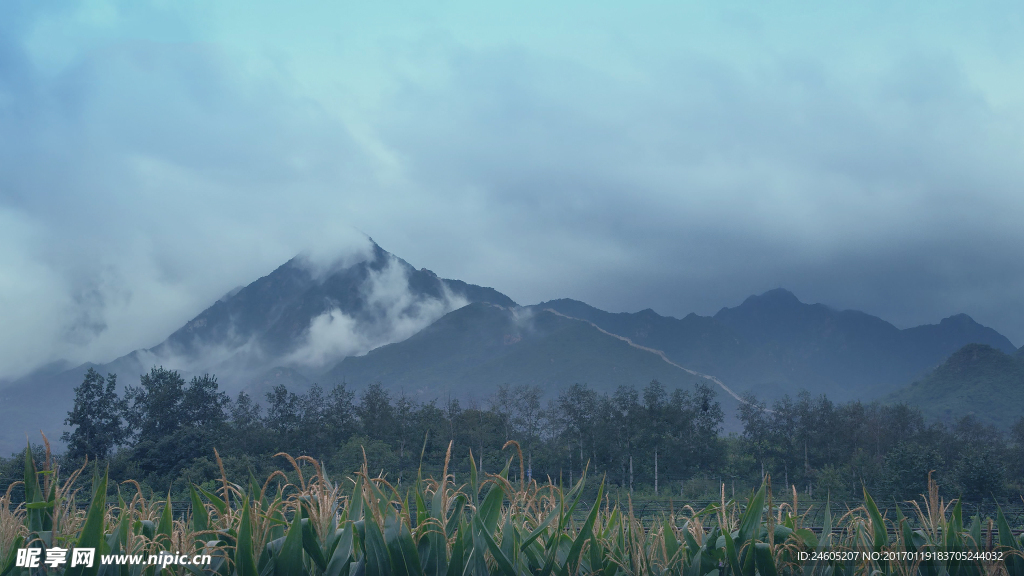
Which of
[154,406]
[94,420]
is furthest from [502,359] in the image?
[94,420]

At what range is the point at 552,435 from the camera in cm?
4822

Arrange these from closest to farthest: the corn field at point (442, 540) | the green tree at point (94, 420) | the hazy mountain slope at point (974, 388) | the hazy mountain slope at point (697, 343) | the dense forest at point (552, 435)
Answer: the corn field at point (442, 540) → the dense forest at point (552, 435) → the green tree at point (94, 420) → the hazy mountain slope at point (974, 388) → the hazy mountain slope at point (697, 343)

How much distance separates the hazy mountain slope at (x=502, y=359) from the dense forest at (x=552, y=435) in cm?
6809

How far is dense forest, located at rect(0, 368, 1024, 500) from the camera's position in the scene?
3934cm

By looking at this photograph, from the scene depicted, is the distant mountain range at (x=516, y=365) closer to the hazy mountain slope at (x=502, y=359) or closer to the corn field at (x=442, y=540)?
the hazy mountain slope at (x=502, y=359)

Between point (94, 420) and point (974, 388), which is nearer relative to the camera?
point (94, 420)

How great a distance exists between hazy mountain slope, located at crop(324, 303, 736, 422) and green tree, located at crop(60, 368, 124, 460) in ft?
262

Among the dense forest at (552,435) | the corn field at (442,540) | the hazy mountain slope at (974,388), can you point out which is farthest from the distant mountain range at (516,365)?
the corn field at (442,540)

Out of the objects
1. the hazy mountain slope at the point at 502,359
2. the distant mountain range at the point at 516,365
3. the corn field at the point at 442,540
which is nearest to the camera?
the corn field at the point at 442,540

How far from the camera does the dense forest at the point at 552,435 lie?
39344 millimetres

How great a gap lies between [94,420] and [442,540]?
48606mm

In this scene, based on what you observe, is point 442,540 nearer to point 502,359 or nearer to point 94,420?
point 94,420

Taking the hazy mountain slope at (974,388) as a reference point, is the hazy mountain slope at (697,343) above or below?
above

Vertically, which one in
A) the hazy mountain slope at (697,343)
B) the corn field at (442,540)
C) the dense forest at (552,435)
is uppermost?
the hazy mountain slope at (697,343)
